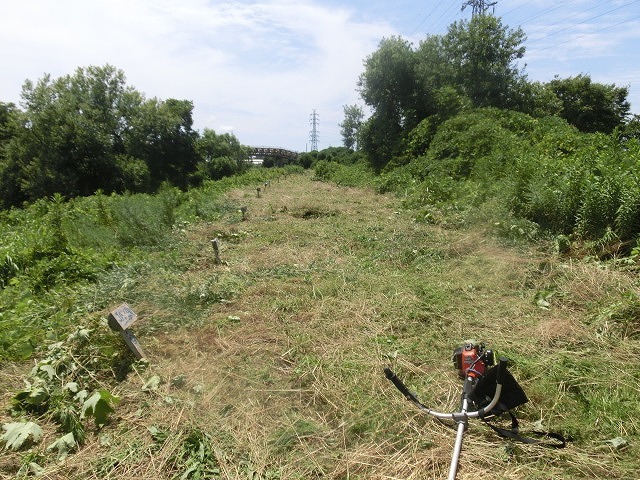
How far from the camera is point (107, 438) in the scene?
2.29m

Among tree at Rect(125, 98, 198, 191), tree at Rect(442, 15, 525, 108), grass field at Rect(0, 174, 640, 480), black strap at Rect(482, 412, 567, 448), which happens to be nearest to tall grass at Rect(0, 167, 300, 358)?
grass field at Rect(0, 174, 640, 480)

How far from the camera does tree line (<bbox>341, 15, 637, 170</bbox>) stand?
19234 mm

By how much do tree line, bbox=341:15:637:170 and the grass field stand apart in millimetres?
13069

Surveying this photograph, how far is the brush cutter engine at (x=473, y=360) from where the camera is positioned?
2.36 m

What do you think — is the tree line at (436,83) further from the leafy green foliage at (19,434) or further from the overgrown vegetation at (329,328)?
the leafy green foliage at (19,434)

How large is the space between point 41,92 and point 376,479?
35185 millimetres

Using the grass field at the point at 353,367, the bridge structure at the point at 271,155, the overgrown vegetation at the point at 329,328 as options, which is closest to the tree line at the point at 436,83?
the overgrown vegetation at the point at 329,328

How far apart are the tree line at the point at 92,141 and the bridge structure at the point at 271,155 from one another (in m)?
20.3

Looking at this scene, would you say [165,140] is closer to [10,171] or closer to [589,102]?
[10,171]

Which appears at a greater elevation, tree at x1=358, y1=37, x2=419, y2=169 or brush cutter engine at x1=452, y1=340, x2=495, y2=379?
tree at x1=358, y1=37, x2=419, y2=169

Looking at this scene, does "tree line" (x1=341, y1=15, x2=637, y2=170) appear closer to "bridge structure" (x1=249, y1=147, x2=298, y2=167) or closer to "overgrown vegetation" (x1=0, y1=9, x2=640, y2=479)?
"overgrown vegetation" (x1=0, y1=9, x2=640, y2=479)

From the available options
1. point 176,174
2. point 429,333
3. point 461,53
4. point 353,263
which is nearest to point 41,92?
point 176,174

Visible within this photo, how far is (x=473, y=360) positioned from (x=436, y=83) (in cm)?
2122

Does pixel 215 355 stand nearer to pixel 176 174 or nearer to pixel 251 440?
pixel 251 440
